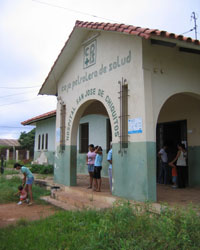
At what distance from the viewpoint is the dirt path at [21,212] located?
255 inches

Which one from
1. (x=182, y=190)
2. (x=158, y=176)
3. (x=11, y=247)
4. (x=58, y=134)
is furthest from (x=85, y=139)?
(x=11, y=247)

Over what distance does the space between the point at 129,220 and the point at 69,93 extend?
21.0 ft

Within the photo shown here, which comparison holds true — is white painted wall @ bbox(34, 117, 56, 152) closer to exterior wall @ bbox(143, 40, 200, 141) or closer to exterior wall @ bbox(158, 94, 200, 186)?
exterior wall @ bbox(158, 94, 200, 186)

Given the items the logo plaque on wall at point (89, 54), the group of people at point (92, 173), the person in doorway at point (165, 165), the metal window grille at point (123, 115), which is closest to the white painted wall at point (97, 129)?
the person in doorway at point (165, 165)

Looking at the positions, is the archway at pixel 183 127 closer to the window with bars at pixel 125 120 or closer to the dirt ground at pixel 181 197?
the dirt ground at pixel 181 197

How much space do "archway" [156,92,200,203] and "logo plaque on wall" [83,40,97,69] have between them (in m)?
2.84

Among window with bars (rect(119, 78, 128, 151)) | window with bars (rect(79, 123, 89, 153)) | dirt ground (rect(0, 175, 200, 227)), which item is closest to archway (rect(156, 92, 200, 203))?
dirt ground (rect(0, 175, 200, 227))

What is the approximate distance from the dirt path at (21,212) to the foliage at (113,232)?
0.88m

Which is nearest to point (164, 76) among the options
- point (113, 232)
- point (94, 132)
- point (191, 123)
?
point (191, 123)

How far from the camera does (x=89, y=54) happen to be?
28.8 feet

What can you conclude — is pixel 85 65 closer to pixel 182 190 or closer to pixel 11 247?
pixel 182 190

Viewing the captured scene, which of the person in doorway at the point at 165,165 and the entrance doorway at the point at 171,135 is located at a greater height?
the entrance doorway at the point at 171,135

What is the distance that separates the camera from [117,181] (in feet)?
22.4

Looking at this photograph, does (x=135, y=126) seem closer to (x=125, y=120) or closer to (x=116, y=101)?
(x=125, y=120)
